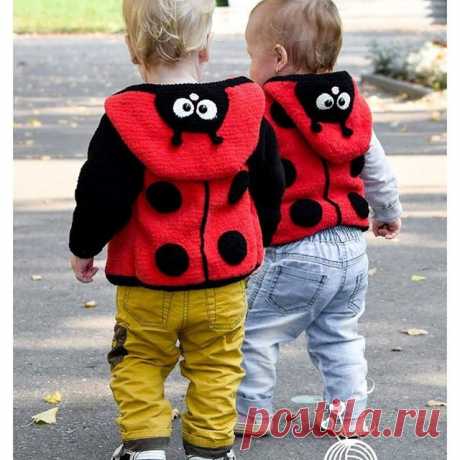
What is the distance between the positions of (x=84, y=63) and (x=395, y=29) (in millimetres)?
10561

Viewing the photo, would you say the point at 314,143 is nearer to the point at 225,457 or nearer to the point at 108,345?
the point at 225,457

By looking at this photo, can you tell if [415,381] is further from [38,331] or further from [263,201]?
[38,331]

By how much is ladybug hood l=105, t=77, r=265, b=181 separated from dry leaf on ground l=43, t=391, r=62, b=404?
1.33 metres

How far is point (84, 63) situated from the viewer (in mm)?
22203

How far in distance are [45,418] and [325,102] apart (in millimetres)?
1473

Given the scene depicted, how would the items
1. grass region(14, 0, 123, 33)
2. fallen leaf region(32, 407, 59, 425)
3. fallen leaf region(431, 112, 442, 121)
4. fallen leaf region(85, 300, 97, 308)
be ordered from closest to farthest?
fallen leaf region(32, 407, 59, 425) < fallen leaf region(85, 300, 97, 308) < fallen leaf region(431, 112, 442, 121) < grass region(14, 0, 123, 33)

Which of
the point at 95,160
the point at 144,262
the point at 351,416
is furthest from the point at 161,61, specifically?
the point at 351,416

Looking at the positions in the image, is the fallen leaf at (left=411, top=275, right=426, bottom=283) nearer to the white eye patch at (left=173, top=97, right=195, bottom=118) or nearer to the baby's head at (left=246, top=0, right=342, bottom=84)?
the baby's head at (left=246, top=0, right=342, bottom=84)

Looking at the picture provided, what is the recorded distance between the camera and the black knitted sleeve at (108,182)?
329cm

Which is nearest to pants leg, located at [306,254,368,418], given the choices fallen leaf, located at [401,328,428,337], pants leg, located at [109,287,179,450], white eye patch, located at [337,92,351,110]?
white eye patch, located at [337,92,351,110]

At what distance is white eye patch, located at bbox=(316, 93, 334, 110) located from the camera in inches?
148

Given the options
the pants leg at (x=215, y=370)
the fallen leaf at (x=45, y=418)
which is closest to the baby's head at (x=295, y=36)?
the pants leg at (x=215, y=370)

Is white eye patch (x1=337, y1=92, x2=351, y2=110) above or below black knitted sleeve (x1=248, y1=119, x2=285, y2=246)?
above

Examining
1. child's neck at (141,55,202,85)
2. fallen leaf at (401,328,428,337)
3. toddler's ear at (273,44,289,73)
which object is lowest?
fallen leaf at (401,328,428,337)
